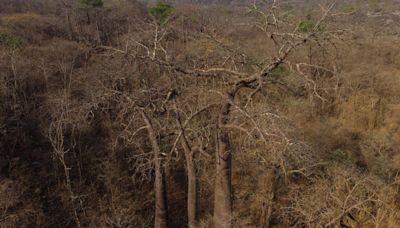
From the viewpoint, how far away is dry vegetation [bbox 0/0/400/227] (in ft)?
14.1

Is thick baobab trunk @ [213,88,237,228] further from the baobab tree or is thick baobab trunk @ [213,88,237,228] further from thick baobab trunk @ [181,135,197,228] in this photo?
thick baobab trunk @ [181,135,197,228]

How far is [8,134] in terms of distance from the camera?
894 cm

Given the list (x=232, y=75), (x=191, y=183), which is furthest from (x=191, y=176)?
(x=232, y=75)

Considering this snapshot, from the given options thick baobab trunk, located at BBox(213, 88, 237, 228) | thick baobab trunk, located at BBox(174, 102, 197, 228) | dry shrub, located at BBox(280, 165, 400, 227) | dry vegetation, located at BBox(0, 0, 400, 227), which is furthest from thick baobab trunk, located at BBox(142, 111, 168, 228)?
dry shrub, located at BBox(280, 165, 400, 227)

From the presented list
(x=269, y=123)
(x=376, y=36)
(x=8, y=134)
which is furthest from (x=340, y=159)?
(x=376, y=36)

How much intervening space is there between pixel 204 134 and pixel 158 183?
109 cm

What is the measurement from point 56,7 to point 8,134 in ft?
54.5

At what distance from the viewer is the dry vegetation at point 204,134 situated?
4.31 metres

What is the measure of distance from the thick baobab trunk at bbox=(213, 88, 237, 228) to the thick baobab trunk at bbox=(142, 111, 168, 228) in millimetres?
888

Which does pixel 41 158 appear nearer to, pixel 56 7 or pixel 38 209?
pixel 38 209

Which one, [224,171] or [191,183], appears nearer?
[224,171]

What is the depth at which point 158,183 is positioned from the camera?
199 inches

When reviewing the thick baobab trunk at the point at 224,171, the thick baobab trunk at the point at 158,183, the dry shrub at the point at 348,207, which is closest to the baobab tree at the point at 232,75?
the thick baobab trunk at the point at 224,171

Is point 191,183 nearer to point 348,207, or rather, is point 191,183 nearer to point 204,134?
point 204,134
